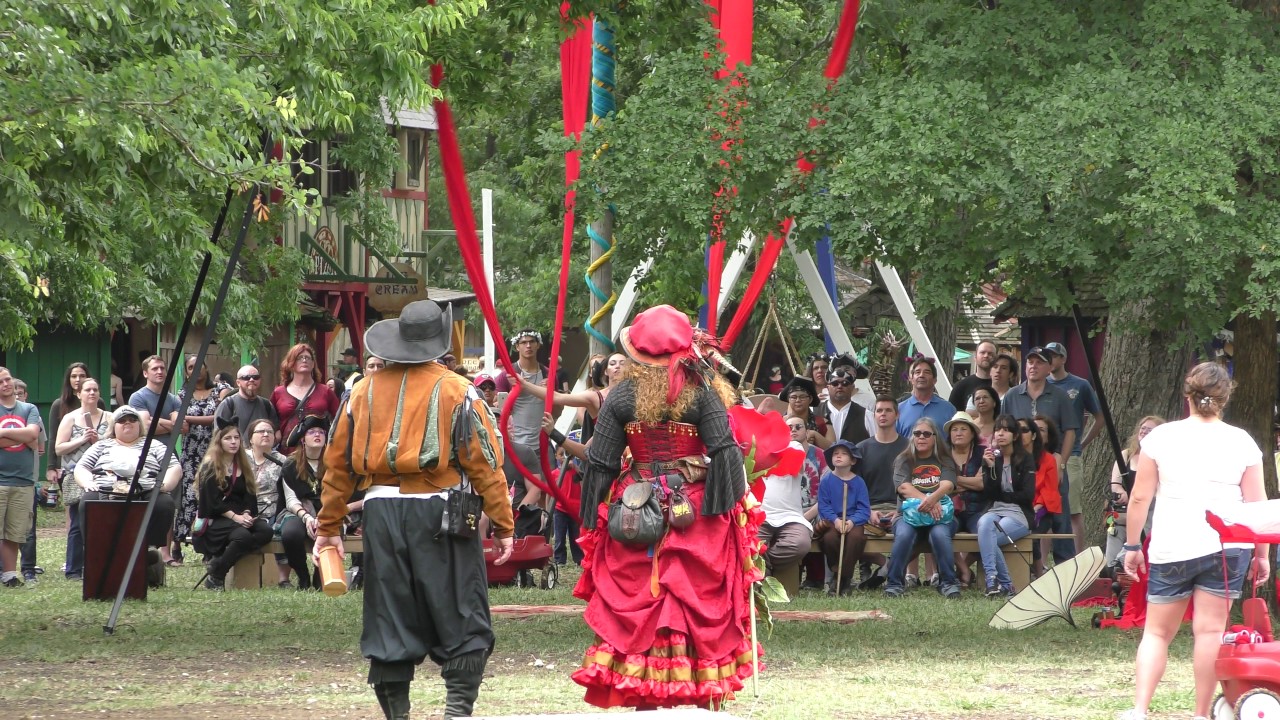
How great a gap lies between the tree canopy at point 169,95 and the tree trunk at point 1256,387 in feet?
18.0

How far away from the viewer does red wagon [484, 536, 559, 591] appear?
13619mm

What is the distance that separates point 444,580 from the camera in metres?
6.93

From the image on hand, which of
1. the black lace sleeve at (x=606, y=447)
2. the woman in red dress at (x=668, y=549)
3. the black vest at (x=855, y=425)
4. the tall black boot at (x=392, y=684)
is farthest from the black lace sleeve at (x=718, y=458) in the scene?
the black vest at (x=855, y=425)

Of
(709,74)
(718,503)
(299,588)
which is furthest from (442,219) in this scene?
(718,503)

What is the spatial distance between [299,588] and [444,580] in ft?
24.9

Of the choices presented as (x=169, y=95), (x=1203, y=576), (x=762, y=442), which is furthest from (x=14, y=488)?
(x=1203, y=576)

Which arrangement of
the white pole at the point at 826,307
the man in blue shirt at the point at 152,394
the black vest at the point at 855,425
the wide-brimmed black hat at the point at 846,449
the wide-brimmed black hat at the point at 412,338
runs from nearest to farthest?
1. the wide-brimmed black hat at the point at 412,338
2. the wide-brimmed black hat at the point at 846,449
3. the black vest at the point at 855,425
4. the man in blue shirt at the point at 152,394
5. the white pole at the point at 826,307

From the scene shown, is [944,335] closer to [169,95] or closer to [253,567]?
[253,567]

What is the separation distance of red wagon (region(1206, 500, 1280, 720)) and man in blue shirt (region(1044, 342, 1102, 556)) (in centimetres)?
693

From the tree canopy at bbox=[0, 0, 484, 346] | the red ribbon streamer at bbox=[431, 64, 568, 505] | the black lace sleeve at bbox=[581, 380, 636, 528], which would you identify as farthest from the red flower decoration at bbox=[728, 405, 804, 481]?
the red ribbon streamer at bbox=[431, 64, 568, 505]

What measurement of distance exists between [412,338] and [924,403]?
854 cm

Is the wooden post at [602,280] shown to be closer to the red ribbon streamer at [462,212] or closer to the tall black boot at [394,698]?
the red ribbon streamer at [462,212]

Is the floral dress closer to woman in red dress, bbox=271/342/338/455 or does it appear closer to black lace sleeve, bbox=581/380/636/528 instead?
woman in red dress, bbox=271/342/338/455

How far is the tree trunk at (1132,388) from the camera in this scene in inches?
590
